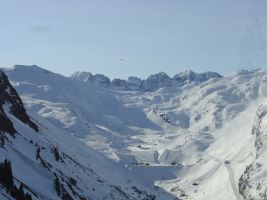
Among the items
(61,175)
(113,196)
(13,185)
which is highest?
(13,185)

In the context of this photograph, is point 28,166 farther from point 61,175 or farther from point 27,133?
point 27,133

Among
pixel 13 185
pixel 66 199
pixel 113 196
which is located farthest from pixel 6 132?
pixel 113 196

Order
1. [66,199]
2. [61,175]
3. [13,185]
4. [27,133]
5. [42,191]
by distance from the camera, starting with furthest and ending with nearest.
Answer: [27,133]
[61,175]
[66,199]
[42,191]
[13,185]

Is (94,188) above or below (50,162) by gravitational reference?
below

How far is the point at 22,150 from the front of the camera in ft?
405

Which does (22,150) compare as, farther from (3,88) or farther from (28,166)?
(3,88)

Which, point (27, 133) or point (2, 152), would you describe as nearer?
point (2, 152)

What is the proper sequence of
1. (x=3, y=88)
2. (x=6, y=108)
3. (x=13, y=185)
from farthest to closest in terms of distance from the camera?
(x=3, y=88) → (x=6, y=108) → (x=13, y=185)

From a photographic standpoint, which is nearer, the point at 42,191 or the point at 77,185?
the point at 42,191

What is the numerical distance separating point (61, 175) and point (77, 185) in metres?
9.22

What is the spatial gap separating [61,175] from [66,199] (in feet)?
71.4

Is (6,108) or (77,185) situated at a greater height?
(6,108)

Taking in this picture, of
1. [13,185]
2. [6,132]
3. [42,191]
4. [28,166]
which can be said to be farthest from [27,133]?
[13,185]

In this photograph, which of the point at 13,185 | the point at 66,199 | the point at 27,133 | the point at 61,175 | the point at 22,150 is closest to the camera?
the point at 13,185
